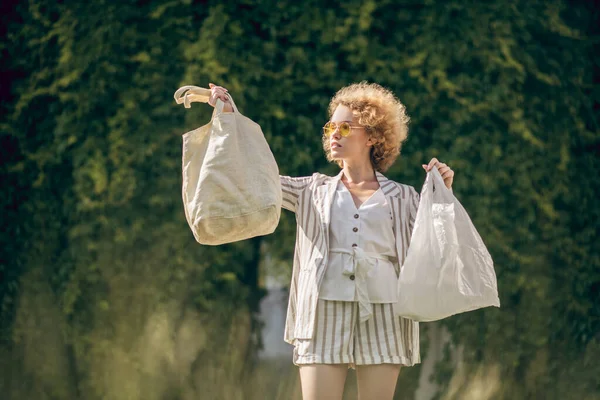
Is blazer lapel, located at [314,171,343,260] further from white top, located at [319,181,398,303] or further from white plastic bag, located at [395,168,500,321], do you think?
white plastic bag, located at [395,168,500,321]

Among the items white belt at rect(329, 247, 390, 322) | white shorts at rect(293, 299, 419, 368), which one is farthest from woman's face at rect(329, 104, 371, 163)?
white shorts at rect(293, 299, 419, 368)

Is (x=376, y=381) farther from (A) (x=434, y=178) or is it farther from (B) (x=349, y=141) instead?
(B) (x=349, y=141)

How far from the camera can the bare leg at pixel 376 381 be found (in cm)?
302

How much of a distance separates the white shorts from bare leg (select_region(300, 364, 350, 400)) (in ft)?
0.09

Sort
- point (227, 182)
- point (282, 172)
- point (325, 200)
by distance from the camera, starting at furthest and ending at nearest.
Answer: point (282, 172) < point (325, 200) < point (227, 182)

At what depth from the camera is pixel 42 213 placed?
512 centimetres

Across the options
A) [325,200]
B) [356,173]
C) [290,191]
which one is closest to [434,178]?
[356,173]

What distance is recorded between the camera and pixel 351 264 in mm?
3047

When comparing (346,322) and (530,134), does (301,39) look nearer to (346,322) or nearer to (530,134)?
(530,134)

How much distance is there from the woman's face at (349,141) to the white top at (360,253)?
0.14m

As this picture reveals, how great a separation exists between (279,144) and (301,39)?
572 mm

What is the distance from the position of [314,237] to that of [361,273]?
20 centimetres

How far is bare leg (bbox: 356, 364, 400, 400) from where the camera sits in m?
3.02

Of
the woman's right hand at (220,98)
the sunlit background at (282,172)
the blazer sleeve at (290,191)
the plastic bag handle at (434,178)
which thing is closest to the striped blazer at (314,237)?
the blazer sleeve at (290,191)
